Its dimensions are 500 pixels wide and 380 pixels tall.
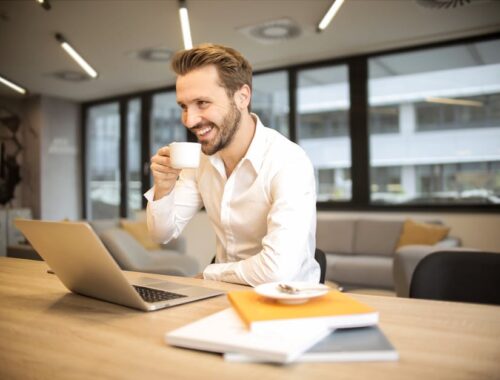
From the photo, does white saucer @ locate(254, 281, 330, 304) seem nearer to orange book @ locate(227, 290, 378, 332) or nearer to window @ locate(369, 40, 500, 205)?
orange book @ locate(227, 290, 378, 332)

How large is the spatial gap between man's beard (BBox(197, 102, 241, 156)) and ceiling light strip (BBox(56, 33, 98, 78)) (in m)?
3.99

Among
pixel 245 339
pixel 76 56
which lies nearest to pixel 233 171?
pixel 245 339

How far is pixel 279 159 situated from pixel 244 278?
1.61ft

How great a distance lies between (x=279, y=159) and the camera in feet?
5.27

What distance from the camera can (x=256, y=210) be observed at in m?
1.65

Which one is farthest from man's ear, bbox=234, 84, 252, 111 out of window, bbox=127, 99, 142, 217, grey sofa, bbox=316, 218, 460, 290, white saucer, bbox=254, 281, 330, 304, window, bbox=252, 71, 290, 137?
window, bbox=127, 99, 142, 217

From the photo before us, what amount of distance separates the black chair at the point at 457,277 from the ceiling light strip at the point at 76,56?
4.80 metres

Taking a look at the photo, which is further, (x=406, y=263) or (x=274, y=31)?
(x=274, y=31)

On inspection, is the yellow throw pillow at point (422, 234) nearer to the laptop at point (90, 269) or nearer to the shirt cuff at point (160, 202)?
the shirt cuff at point (160, 202)

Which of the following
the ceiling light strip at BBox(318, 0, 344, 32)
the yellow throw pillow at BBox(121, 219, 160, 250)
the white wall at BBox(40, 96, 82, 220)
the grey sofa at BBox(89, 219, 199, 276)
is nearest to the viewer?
the grey sofa at BBox(89, 219, 199, 276)

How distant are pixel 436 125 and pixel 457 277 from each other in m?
4.34

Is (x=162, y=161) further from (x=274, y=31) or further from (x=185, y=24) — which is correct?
(x=274, y=31)

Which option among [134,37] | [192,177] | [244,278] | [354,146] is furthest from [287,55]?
[244,278]

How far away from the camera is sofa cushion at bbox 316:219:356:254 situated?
522cm
